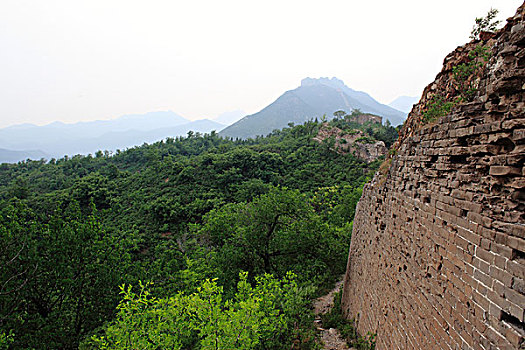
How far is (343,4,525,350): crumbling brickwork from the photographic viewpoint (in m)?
2.21

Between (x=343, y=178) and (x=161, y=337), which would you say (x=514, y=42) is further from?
(x=343, y=178)

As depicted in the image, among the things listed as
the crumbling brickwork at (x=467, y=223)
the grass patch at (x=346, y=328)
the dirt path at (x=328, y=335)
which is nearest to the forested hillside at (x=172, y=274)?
the dirt path at (x=328, y=335)

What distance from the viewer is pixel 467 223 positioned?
269 cm

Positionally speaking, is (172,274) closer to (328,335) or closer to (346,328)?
(328,335)

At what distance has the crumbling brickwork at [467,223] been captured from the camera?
87.1 inches

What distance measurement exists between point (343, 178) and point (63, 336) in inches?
1079

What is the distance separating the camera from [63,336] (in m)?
7.91

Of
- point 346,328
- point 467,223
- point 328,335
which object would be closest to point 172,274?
point 328,335

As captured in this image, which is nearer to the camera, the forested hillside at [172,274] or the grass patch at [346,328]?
the grass patch at [346,328]

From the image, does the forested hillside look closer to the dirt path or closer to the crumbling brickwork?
the dirt path

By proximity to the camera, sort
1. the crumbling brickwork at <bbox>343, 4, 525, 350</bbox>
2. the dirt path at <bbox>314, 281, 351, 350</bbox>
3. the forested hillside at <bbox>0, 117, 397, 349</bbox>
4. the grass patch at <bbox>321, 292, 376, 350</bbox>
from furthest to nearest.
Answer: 1. the dirt path at <bbox>314, 281, 351, 350</bbox>
2. the forested hillside at <bbox>0, 117, 397, 349</bbox>
3. the grass patch at <bbox>321, 292, 376, 350</bbox>
4. the crumbling brickwork at <bbox>343, 4, 525, 350</bbox>

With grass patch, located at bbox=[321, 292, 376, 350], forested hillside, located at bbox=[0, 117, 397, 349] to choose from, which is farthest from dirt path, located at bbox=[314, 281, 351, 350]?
forested hillside, located at bbox=[0, 117, 397, 349]

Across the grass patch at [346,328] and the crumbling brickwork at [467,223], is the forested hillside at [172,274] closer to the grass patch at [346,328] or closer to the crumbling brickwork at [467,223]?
the grass patch at [346,328]

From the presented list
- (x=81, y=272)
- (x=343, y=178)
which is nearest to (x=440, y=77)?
(x=81, y=272)
